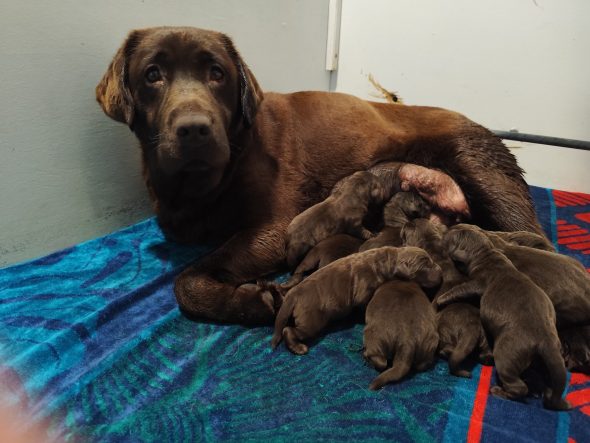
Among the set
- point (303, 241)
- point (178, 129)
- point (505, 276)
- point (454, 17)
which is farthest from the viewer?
point (454, 17)

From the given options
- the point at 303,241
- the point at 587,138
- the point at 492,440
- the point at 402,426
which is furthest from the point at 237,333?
the point at 587,138

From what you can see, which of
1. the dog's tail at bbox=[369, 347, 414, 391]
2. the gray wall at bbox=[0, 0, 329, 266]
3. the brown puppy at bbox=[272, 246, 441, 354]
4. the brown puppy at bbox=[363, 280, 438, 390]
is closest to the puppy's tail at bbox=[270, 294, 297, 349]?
the brown puppy at bbox=[272, 246, 441, 354]

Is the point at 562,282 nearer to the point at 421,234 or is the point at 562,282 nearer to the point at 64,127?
the point at 421,234

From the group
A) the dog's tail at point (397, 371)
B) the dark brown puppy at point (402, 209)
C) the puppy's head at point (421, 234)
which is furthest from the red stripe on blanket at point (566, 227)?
the dog's tail at point (397, 371)

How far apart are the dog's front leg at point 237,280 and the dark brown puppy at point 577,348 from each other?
40.9 inches

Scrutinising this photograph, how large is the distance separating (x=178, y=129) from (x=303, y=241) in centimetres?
77

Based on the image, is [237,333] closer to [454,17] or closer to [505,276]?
[505,276]

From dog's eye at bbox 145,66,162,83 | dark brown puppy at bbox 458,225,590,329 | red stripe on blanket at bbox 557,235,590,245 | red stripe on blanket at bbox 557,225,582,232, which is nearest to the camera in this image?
dark brown puppy at bbox 458,225,590,329

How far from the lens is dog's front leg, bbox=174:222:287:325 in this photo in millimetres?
1829

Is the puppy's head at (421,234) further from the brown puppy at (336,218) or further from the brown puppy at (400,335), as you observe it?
the brown puppy at (400,335)

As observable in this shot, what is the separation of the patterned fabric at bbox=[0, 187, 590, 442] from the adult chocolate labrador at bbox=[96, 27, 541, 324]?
21cm

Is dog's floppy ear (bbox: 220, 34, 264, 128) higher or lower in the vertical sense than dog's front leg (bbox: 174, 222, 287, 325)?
higher

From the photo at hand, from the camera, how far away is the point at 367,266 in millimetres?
1788

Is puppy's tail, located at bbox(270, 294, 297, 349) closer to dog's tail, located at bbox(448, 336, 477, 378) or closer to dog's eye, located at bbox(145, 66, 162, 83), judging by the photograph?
dog's tail, located at bbox(448, 336, 477, 378)
